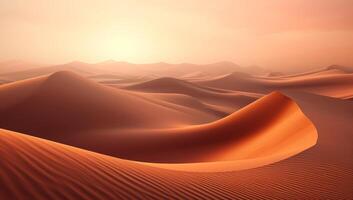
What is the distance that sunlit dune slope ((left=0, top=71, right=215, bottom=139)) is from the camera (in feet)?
60.8

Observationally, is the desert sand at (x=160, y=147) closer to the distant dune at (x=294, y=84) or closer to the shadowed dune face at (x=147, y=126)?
the shadowed dune face at (x=147, y=126)

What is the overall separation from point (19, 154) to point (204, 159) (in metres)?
8.16

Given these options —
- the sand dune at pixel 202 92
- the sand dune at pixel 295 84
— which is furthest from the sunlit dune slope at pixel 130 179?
the sand dune at pixel 295 84

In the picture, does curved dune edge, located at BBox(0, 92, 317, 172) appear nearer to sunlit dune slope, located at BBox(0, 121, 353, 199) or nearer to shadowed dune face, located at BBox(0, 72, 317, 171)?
shadowed dune face, located at BBox(0, 72, 317, 171)

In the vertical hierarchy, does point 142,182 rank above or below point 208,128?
above

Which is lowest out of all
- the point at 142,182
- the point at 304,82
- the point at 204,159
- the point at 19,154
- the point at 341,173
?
the point at 304,82

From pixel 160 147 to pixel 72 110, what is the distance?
358 inches

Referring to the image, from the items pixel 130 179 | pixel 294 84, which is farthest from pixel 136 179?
pixel 294 84

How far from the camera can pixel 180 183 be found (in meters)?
5.08

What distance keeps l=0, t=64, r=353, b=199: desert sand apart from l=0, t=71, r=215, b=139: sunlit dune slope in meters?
0.06

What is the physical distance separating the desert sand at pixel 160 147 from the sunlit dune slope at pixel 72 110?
6 cm

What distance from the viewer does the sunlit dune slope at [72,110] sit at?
60.8 ft

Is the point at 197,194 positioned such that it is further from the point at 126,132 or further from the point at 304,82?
the point at 304,82

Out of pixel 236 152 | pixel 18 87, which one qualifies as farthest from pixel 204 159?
pixel 18 87
